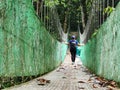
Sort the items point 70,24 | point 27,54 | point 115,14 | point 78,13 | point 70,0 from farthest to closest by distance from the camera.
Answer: point 70,24 → point 78,13 → point 70,0 → point 27,54 → point 115,14

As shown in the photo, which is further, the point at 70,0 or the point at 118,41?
the point at 70,0

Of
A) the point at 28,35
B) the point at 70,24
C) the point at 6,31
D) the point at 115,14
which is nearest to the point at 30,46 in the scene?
the point at 28,35

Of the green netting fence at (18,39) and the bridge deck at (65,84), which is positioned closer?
the green netting fence at (18,39)

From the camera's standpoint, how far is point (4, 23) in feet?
15.7

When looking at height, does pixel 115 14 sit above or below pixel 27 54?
above

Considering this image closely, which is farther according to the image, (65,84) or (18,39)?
(65,84)

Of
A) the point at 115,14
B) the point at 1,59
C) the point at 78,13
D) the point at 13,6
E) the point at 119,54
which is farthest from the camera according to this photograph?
the point at 78,13

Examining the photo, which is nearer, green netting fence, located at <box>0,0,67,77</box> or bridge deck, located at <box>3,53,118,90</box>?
green netting fence, located at <box>0,0,67,77</box>

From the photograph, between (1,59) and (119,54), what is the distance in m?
1.99

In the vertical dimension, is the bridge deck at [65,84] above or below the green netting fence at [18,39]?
below

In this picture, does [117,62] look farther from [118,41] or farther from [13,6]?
[13,6]

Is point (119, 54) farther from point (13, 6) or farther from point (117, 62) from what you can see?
point (13, 6)

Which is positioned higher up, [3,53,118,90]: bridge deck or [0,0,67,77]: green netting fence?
[0,0,67,77]: green netting fence

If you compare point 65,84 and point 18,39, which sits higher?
point 18,39
